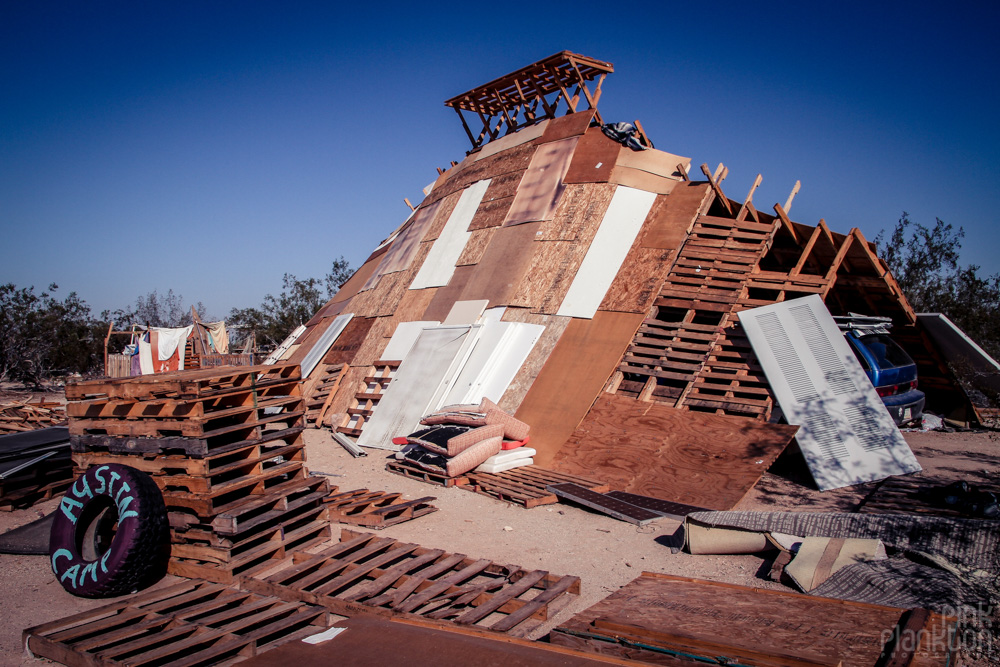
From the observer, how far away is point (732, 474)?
7.37m

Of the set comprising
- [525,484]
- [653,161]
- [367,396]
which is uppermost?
[653,161]

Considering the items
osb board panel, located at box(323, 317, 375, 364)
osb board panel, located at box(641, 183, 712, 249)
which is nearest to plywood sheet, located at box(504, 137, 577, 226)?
osb board panel, located at box(641, 183, 712, 249)

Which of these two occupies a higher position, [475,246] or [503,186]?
[503,186]

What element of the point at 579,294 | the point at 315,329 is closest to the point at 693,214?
Result: the point at 579,294

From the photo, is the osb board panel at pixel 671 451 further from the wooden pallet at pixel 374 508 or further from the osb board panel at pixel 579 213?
the osb board panel at pixel 579 213

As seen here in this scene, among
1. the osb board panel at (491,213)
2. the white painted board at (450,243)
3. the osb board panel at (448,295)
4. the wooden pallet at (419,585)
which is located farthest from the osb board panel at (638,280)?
the wooden pallet at (419,585)

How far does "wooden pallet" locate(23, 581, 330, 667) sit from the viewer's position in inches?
161

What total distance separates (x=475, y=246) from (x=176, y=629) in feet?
34.8

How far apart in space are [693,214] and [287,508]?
8168 mm

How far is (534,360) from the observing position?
35.1 feet

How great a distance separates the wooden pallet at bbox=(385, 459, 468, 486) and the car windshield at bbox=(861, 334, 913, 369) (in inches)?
239

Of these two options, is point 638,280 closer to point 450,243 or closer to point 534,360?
point 534,360

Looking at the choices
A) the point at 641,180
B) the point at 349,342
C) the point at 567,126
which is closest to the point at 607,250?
the point at 641,180

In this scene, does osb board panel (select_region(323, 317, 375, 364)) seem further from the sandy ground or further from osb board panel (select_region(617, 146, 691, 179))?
osb board panel (select_region(617, 146, 691, 179))
